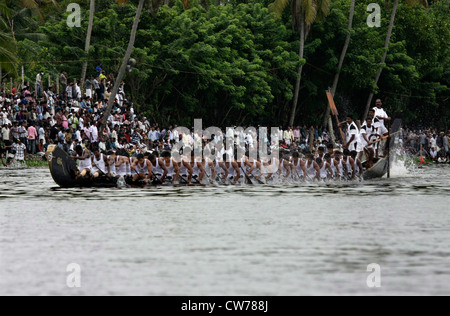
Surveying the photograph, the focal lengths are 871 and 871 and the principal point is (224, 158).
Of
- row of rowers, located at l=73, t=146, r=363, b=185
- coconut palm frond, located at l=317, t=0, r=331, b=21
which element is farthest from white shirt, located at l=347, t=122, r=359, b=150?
coconut palm frond, located at l=317, t=0, r=331, b=21

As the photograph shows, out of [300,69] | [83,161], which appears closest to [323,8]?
[300,69]

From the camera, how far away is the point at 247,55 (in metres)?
48.8

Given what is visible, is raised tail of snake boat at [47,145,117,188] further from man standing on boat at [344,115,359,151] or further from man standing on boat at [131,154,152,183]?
man standing on boat at [344,115,359,151]

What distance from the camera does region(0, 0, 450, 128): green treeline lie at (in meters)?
42.1

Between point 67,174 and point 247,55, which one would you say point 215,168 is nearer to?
point 67,174

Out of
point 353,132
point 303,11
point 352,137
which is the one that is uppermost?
point 303,11

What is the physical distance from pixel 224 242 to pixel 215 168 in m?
12.3

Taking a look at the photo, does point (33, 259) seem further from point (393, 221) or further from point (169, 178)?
point (169, 178)

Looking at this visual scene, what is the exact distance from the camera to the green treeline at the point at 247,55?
42.1 meters

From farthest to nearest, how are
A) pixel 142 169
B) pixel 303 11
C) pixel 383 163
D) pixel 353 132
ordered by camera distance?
pixel 303 11, pixel 383 163, pixel 353 132, pixel 142 169

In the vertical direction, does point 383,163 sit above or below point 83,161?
below

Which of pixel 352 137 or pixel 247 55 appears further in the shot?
pixel 247 55

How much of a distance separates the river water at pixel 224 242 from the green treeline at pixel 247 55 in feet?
58.4
